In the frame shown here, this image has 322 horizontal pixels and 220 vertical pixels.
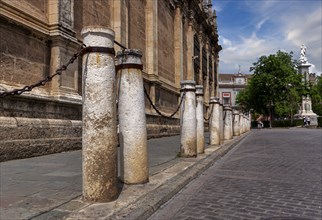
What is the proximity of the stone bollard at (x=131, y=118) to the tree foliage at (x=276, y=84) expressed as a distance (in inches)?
2214

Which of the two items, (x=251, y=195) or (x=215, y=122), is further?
(x=215, y=122)

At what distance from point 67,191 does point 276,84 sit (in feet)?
191

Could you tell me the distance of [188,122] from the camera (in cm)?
813

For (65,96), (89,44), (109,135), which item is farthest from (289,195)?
(65,96)

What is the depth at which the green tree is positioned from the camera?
5834cm

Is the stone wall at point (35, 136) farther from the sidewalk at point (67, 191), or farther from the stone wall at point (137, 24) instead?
the stone wall at point (137, 24)

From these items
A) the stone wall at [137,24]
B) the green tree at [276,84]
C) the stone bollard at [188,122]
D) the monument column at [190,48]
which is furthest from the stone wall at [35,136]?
the green tree at [276,84]

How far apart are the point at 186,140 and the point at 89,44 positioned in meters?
4.57

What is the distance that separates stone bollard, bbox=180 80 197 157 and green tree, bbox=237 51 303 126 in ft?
173

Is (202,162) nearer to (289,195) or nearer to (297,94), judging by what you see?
(289,195)

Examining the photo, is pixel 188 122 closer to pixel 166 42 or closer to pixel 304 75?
pixel 166 42

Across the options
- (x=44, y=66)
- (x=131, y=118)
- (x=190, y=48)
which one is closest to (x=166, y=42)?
(x=190, y=48)

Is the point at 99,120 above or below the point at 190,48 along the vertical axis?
below

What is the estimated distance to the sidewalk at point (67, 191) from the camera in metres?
3.55
